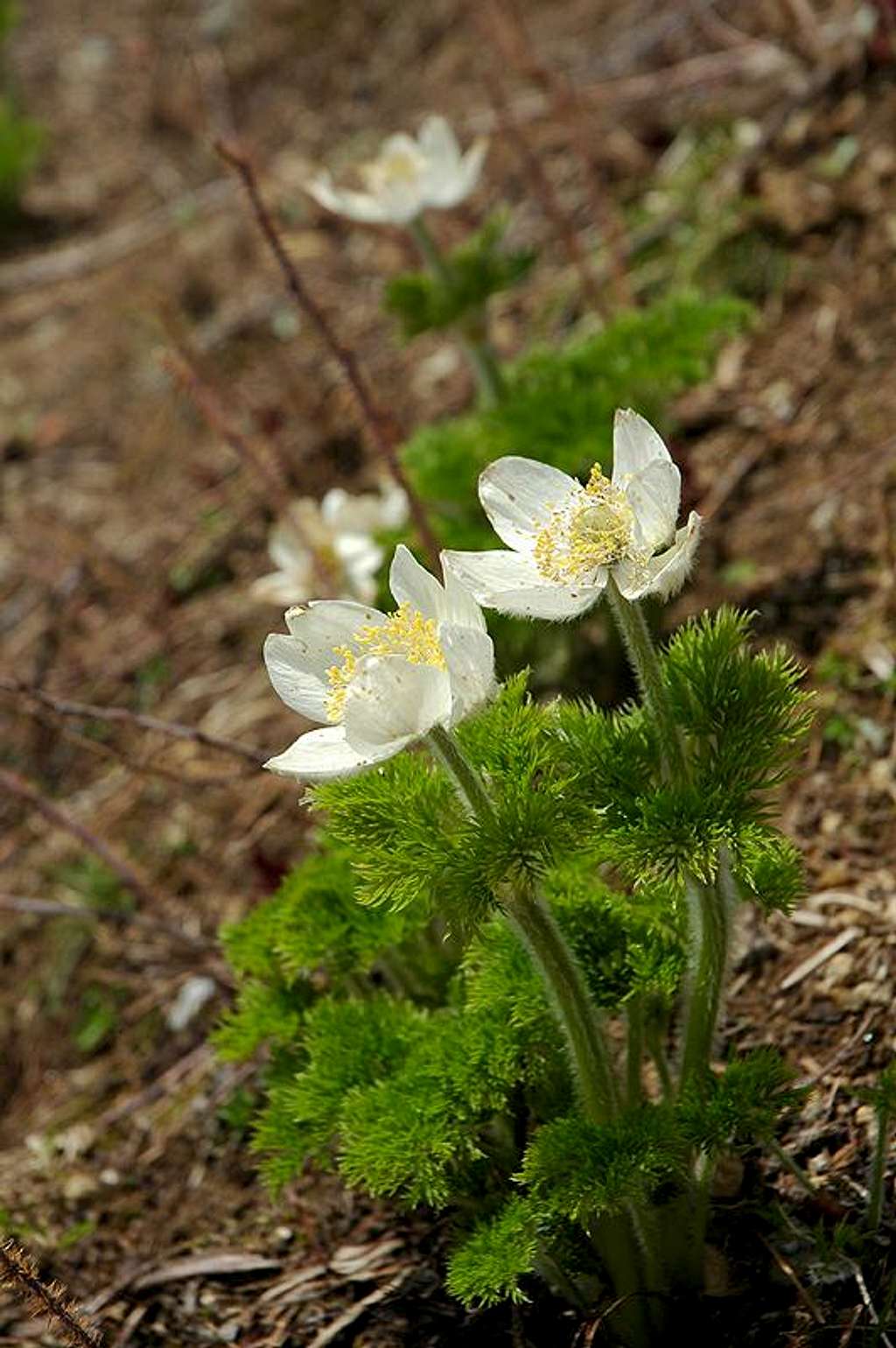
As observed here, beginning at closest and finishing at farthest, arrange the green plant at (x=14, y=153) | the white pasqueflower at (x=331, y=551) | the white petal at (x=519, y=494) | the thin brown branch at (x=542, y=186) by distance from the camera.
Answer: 1. the white petal at (x=519, y=494)
2. the white pasqueflower at (x=331, y=551)
3. the thin brown branch at (x=542, y=186)
4. the green plant at (x=14, y=153)

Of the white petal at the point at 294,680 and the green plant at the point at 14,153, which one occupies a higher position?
the white petal at the point at 294,680

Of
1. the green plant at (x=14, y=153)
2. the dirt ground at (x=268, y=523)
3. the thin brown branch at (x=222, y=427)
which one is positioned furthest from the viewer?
the green plant at (x=14, y=153)

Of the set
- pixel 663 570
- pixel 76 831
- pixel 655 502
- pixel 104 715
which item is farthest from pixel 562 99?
pixel 663 570

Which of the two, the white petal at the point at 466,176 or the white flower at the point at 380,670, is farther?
the white petal at the point at 466,176

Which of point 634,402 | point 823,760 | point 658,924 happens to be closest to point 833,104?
point 634,402

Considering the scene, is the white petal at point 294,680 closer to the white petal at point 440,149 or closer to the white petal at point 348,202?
the white petal at point 348,202

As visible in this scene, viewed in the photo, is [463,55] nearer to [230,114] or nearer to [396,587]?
[230,114]

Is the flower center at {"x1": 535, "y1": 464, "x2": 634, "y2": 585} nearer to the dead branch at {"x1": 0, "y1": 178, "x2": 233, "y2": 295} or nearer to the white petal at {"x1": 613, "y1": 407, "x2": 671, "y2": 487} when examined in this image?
the white petal at {"x1": 613, "y1": 407, "x2": 671, "y2": 487}

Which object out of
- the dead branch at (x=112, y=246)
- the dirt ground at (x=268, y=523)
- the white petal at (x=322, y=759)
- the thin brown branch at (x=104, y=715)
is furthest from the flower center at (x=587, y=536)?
the dead branch at (x=112, y=246)
